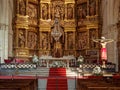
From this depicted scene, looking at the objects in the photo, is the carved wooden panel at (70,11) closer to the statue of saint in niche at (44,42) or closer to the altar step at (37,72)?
the statue of saint in niche at (44,42)

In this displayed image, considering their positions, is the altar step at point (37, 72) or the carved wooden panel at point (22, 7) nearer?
the altar step at point (37, 72)

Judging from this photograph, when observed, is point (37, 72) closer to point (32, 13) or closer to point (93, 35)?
point (93, 35)

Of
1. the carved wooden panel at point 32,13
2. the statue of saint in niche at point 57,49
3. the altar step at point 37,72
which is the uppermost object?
the carved wooden panel at point 32,13

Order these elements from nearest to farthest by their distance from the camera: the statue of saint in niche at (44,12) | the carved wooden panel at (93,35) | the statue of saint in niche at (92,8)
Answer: the carved wooden panel at (93,35)
the statue of saint in niche at (92,8)
the statue of saint in niche at (44,12)

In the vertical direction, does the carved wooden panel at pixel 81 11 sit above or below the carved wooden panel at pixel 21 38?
above

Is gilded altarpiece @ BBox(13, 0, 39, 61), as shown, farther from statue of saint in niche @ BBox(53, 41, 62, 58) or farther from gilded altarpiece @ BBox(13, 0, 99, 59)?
statue of saint in niche @ BBox(53, 41, 62, 58)

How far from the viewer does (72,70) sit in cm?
2314

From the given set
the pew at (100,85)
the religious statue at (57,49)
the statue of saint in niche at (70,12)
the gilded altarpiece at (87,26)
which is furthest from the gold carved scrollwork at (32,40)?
the pew at (100,85)

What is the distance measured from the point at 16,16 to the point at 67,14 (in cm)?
577

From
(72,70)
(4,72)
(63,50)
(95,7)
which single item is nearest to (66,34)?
(63,50)

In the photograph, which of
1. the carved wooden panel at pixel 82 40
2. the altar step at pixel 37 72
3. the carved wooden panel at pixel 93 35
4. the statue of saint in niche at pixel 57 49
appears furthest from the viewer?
the carved wooden panel at pixel 82 40

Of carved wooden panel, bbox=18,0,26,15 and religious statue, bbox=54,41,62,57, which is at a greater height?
carved wooden panel, bbox=18,0,26,15

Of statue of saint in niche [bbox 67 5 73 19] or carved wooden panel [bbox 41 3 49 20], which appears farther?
statue of saint in niche [bbox 67 5 73 19]

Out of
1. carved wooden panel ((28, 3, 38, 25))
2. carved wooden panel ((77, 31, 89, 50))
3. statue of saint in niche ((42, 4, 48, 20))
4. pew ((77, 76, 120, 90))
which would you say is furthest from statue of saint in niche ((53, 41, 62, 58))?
pew ((77, 76, 120, 90))
